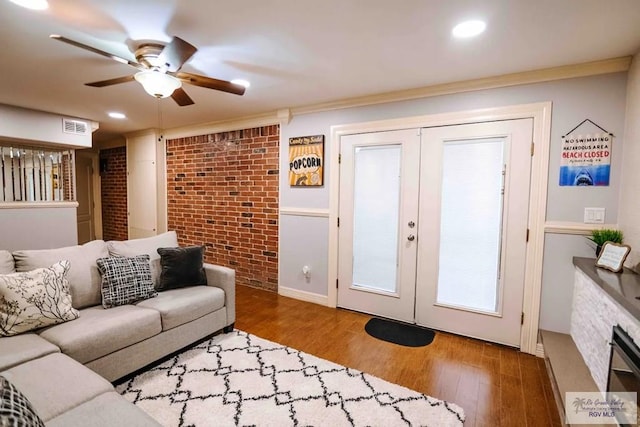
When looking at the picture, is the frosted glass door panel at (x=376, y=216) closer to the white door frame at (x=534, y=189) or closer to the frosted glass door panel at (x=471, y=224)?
the frosted glass door panel at (x=471, y=224)

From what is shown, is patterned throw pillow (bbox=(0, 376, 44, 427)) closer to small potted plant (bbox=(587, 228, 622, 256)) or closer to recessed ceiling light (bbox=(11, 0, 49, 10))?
recessed ceiling light (bbox=(11, 0, 49, 10))

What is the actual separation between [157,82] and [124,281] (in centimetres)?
144

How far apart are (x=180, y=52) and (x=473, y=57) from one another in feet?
6.48

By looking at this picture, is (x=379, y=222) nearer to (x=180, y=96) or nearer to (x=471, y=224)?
(x=471, y=224)

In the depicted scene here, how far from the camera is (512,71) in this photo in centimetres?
242

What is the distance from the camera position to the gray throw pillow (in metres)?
2.60

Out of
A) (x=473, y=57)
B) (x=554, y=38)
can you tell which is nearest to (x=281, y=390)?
(x=473, y=57)

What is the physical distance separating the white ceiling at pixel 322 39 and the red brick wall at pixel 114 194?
288 cm

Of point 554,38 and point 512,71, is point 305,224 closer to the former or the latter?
point 512,71

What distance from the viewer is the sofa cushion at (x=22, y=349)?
150cm

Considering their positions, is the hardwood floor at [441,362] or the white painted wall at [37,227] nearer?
the hardwood floor at [441,362]

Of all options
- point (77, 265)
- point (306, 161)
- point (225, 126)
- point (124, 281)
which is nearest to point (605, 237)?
point (306, 161)

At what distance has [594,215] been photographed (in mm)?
2273

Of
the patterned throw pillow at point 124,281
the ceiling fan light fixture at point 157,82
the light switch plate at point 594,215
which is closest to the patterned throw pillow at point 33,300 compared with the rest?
the patterned throw pillow at point 124,281
